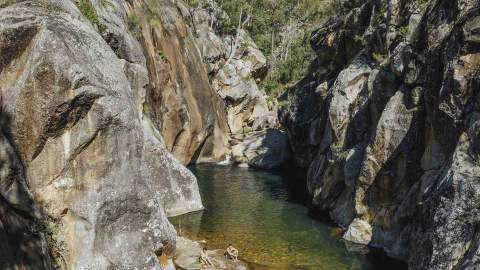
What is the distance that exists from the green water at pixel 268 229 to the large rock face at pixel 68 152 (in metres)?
5.25

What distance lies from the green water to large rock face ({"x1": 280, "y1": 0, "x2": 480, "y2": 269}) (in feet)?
4.46

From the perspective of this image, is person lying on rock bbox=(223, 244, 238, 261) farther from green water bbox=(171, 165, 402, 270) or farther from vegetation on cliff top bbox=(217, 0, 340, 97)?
vegetation on cliff top bbox=(217, 0, 340, 97)

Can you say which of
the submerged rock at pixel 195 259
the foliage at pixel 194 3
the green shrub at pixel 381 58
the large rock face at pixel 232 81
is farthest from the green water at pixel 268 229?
the foliage at pixel 194 3

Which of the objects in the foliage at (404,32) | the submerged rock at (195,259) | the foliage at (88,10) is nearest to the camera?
the submerged rock at (195,259)

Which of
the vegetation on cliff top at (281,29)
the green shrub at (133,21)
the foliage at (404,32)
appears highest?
the vegetation on cliff top at (281,29)

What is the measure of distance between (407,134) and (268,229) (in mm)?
7916

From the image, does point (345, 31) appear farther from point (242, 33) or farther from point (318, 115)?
point (242, 33)

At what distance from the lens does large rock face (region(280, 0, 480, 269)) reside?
13547 millimetres

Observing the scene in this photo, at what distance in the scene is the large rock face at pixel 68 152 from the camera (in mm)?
12375

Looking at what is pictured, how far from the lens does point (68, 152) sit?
13.5m

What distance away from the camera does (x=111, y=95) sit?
47.0 feet

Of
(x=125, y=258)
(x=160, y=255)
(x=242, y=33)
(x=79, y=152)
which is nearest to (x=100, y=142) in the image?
(x=79, y=152)

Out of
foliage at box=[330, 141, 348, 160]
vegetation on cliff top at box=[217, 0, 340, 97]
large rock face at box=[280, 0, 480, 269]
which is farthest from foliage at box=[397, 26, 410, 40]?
vegetation on cliff top at box=[217, 0, 340, 97]

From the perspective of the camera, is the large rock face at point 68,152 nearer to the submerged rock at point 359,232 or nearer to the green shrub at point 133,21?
the submerged rock at point 359,232
